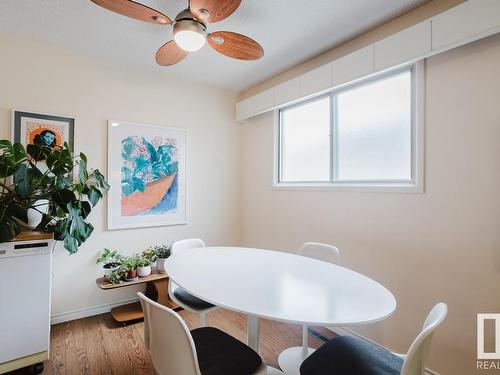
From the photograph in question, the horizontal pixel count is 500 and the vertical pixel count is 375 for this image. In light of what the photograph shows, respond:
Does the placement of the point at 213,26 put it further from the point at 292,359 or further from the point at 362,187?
the point at 292,359

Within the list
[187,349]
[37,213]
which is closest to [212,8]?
[187,349]

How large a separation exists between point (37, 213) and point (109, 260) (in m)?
0.83

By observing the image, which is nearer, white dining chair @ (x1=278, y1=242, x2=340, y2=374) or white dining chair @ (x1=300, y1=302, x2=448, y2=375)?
white dining chair @ (x1=300, y1=302, x2=448, y2=375)

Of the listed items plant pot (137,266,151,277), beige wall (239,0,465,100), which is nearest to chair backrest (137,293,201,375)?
plant pot (137,266,151,277)

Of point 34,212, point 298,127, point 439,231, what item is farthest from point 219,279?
point 298,127

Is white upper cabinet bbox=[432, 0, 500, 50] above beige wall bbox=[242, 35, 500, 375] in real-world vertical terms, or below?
above

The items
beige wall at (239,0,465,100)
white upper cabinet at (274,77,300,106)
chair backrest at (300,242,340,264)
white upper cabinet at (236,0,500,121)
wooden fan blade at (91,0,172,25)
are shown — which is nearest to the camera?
wooden fan blade at (91,0,172,25)

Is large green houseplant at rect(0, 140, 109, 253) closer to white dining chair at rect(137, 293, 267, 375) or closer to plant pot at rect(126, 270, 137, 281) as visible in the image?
plant pot at rect(126, 270, 137, 281)

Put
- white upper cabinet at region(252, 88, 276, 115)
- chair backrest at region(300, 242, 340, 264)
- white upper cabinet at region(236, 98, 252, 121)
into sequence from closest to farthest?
chair backrest at region(300, 242, 340, 264)
white upper cabinet at region(252, 88, 276, 115)
white upper cabinet at region(236, 98, 252, 121)

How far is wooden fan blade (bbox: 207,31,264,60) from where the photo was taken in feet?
5.49

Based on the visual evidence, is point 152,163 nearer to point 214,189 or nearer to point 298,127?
point 214,189

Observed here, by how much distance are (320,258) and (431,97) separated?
4.45 feet

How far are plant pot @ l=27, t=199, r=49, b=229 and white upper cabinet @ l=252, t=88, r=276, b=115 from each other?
2.21 meters

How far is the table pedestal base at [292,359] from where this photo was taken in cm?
190
